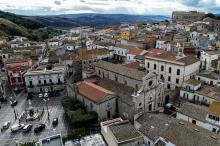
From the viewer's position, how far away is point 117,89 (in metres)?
41.9

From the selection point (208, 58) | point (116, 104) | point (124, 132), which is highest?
point (208, 58)

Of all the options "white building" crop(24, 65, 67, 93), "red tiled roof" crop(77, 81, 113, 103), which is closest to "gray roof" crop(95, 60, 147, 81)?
"red tiled roof" crop(77, 81, 113, 103)

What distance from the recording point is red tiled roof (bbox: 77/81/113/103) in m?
37.5

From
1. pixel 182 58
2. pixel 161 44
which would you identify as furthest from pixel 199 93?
pixel 161 44

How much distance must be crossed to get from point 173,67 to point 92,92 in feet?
68.7

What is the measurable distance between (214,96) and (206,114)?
733 centimetres

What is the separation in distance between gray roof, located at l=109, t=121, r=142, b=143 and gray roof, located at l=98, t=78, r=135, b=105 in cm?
693

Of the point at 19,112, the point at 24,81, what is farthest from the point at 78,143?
the point at 24,81

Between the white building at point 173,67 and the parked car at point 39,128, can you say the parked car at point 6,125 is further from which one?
the white building at point 173,67

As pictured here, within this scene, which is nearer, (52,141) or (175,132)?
(52,141)

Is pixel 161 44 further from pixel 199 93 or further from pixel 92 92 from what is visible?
pixel 92 92

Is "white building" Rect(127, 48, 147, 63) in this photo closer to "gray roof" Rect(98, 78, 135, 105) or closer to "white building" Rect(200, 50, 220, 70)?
"white building" Rect(200, 50, 220, 70)

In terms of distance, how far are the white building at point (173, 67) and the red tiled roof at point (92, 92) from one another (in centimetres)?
1764

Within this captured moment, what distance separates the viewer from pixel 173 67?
47.0 meters
